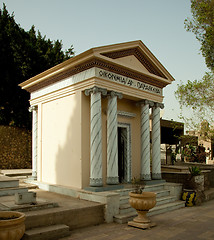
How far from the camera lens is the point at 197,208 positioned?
30.1ft

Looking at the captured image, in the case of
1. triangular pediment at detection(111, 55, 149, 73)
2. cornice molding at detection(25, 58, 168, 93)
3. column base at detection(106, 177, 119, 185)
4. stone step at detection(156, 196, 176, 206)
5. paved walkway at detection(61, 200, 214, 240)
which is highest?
triangular pediment at detection(111, 55, 149, 73)

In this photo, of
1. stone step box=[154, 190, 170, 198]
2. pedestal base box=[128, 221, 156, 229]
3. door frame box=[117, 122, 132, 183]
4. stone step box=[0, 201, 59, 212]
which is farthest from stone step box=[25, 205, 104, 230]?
door frame box=[117, 122, 132, 183]

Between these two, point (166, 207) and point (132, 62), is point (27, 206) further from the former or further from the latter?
point (132, 62)

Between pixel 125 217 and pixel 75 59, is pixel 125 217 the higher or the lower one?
the lower one

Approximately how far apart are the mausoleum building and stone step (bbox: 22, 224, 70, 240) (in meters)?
2.27

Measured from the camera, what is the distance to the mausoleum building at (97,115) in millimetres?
8406

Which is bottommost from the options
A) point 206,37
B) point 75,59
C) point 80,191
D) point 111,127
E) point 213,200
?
point 213,200

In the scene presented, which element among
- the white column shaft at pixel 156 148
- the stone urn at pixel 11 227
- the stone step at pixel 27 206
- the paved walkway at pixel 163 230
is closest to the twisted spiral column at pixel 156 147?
the white column shaft at pixel 156 148

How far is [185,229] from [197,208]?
2.96 metres

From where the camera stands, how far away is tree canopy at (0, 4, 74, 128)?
16.8 m

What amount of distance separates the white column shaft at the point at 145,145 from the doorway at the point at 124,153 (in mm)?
551

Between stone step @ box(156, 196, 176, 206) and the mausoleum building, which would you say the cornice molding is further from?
stone step @ box(156, 196, 176, 206)

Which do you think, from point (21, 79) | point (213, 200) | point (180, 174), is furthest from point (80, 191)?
point (21, 79)

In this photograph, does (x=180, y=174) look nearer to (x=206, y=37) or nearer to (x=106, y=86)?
(x=106, y=86)
